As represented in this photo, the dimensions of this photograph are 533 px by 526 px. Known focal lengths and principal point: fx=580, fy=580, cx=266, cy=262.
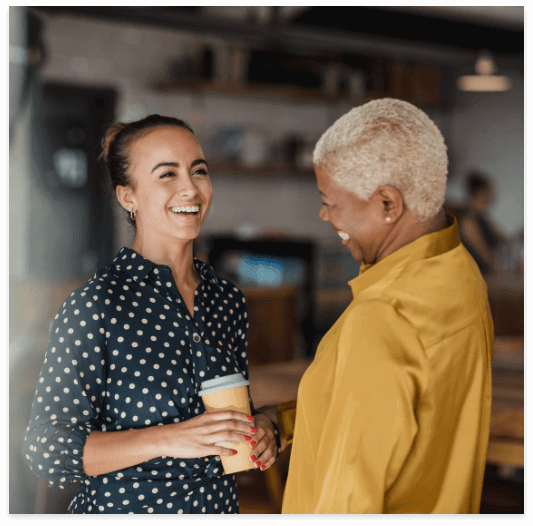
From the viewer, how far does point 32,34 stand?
0.95 meters

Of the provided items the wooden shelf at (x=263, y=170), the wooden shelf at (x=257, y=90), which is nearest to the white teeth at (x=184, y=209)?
the wooden shelf at (x=257, y=90)

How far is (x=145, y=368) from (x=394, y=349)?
1.06ft

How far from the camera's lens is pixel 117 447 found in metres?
0.73

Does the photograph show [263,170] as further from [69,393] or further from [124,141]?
[69,393]

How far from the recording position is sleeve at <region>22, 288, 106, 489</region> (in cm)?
72

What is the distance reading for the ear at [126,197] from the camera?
80 centimetres

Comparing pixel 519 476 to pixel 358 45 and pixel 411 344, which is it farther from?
pixel 358 45

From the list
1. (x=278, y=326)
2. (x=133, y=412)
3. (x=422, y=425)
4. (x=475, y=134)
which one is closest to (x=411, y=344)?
(x=422, y=425)

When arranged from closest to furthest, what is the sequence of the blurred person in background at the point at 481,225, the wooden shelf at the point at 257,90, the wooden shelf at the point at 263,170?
the blurred person in background at the point at 481,225, the wooden shelf at the point at 257,90, the wooden shelf at the point at 263,170

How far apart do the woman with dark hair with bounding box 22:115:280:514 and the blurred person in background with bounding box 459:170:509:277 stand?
2196 mm

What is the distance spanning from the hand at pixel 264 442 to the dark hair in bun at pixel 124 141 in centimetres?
34

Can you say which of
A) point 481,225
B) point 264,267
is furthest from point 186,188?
point 481,225

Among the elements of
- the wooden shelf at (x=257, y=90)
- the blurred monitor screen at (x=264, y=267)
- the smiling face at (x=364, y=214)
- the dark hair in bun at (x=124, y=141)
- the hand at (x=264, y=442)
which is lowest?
the hand at (x=264, y=442)

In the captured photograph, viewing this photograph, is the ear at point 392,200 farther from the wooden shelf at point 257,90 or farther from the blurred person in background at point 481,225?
the wooden shelf at point 257,90
